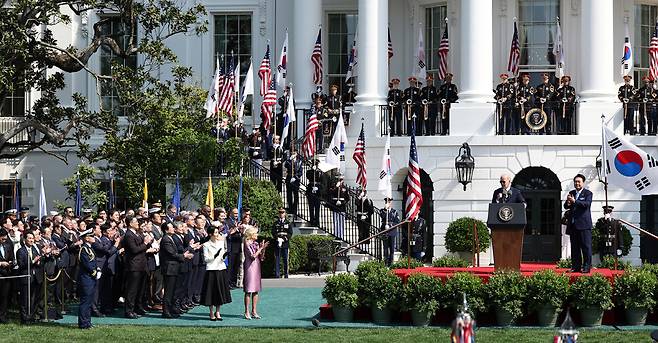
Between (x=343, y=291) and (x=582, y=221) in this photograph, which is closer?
(x=343, y=291)

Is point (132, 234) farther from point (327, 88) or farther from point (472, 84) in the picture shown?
point (327, 88)

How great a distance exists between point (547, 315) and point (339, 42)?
76.8 feet

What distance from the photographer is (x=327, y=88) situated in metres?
47.5

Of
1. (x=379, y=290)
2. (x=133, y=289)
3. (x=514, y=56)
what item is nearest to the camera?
(x=379, y=290)

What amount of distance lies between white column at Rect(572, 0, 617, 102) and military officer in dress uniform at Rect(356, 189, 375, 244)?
6.84m

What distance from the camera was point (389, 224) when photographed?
39438mm

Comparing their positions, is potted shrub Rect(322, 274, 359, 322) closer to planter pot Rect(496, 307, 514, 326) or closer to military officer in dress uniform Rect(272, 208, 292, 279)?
planter pot Rect(496, 307, 514, 326)

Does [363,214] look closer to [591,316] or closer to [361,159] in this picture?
[361,159]

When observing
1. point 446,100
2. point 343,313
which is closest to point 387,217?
point 446,100

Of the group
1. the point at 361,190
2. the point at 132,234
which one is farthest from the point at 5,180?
the point at 132,234

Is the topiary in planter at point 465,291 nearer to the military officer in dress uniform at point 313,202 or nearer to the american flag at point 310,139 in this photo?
the military officer in dress uniform at point 313,202

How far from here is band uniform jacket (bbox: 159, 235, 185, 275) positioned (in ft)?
91.0

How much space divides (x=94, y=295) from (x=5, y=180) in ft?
69.6

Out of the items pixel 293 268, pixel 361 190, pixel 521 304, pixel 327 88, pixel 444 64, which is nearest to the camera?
pixel 521 304
